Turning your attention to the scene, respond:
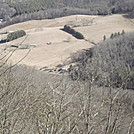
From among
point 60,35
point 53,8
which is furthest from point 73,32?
point 53,8

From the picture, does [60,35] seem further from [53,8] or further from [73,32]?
[53,8]

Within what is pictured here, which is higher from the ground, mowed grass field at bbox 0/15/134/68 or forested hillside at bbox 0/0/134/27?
forested hillside at bbox 0/0/134/27

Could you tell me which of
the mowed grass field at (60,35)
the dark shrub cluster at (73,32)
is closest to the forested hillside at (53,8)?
the mowed grass field at (60,35)

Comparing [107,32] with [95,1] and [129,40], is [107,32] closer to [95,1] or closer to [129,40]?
[129,40]

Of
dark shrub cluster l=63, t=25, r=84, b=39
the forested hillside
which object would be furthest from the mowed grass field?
the forested hillside

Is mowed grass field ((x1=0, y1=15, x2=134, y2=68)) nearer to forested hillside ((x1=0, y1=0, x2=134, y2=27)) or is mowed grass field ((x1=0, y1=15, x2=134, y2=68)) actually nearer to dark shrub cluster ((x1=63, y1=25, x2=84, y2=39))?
dark shrub cluster ((x1=63, y1=25, x2=84, y2=39))

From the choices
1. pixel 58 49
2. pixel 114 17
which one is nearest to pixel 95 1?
pixel 114 17
